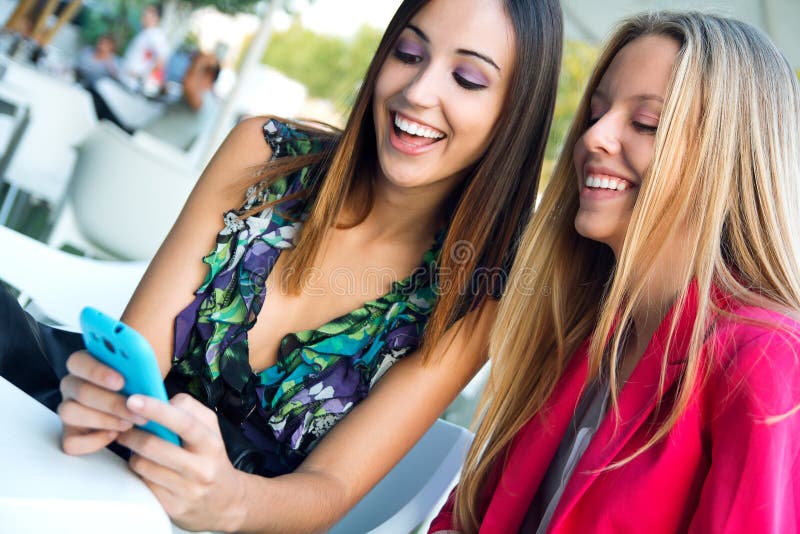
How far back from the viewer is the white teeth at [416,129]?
1815 mm

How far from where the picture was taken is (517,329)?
1767mm

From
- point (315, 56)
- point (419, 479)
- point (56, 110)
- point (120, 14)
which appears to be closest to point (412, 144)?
point (419, 479)

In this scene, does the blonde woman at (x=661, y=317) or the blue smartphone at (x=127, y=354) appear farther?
the blonde woman at (x=661, y=317)

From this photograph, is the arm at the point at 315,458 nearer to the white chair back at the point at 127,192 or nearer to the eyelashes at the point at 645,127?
the eyelashes at the point at 645,127

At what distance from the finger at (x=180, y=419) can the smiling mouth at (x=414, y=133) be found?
896 mm

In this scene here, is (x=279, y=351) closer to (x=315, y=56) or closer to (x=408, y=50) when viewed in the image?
(x=408, y=50)

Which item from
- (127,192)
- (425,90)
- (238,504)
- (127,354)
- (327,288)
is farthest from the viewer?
(127,192)

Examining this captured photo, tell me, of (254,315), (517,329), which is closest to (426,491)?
(517,329)

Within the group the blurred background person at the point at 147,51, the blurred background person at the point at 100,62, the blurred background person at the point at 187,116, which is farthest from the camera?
the blurred background person at the point at 147,51

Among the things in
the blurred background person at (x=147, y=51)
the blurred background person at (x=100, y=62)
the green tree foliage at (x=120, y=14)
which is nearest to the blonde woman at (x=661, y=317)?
the blurred background person at (x=100, y=62)

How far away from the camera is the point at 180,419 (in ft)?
3.52

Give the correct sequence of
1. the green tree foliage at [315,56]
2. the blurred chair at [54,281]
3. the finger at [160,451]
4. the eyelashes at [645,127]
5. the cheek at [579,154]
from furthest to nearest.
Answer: the green tree foliage at [315,56] < the blurred chair at [54,281] < the cheek at [579,154] < the eyelashes at [645,127] < the finger at [160,451]

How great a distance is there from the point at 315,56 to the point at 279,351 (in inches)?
848

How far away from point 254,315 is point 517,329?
583mm
